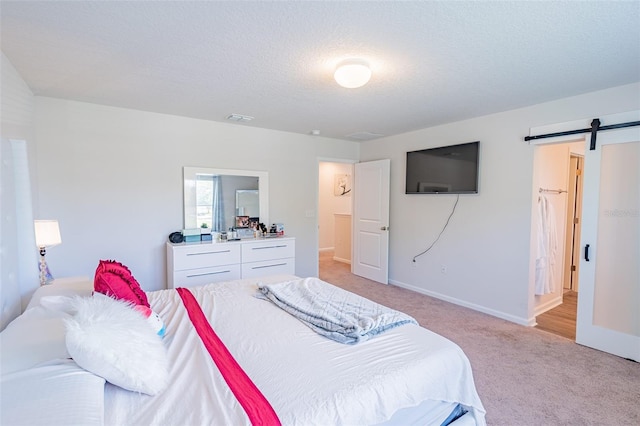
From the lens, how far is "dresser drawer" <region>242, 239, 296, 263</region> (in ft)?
12.8

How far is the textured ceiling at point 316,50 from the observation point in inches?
64.9

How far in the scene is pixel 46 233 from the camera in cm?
235

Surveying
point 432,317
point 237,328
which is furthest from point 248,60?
point 432,317

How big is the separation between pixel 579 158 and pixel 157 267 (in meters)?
5.74

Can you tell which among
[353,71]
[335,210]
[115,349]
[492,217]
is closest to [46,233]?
[115,349]

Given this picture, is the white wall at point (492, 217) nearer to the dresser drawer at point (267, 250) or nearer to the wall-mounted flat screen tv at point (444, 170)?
the wall-mounted flat screen tv at point (444, 170)

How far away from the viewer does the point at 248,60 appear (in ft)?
A: 7.27

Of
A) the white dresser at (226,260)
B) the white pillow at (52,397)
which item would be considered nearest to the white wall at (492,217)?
the white dresser at (226,260)

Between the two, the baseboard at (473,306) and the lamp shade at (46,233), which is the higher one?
the lamp shade at (46,233)

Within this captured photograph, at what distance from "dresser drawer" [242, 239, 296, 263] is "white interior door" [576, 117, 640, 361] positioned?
3.21 m

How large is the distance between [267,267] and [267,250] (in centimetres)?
23

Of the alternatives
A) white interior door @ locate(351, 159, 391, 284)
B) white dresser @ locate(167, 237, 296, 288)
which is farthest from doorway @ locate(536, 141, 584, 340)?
white dresser @ locate(167, 237, 296, 288)

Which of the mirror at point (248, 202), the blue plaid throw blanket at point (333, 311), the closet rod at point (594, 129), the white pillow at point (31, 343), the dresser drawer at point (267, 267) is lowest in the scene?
the dresser drawer at point (267, 267)

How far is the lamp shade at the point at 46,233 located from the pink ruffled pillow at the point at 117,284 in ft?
2.99
